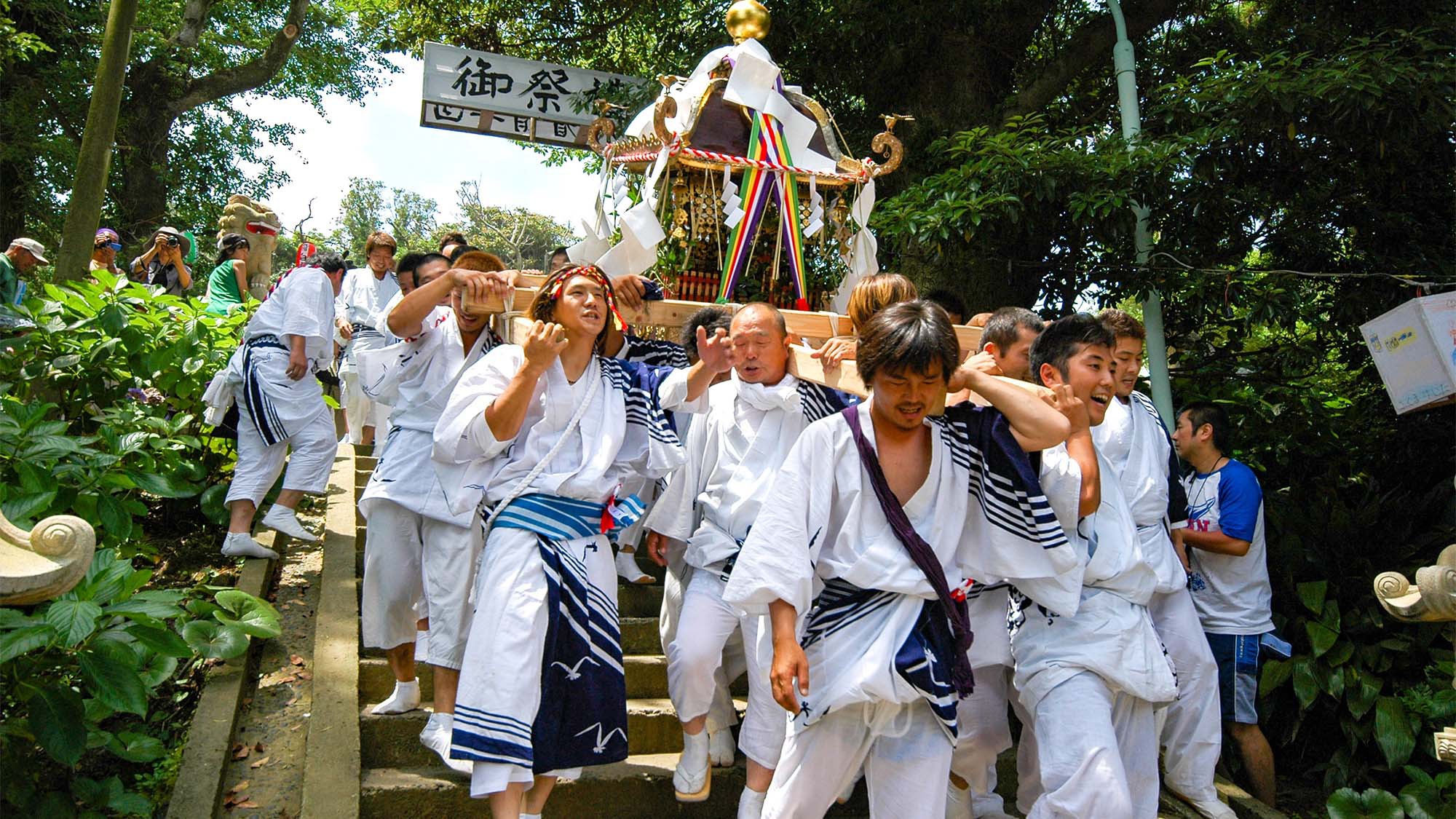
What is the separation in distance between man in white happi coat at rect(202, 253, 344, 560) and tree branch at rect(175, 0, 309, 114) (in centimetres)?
1001

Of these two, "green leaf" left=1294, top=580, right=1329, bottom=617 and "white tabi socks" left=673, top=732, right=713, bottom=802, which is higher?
"green leaf" left=1294, top=580, right=1329, bottom=617

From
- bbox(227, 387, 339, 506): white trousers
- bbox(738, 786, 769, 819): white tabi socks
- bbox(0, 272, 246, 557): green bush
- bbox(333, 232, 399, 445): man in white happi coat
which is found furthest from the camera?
bbox(333, 232, 399, 445): man in white happi coat

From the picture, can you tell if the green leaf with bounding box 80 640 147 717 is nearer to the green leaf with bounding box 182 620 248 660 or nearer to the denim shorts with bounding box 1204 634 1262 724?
the green leaf with bounding box 182 620 248 660

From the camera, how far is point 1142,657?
3.29 meters

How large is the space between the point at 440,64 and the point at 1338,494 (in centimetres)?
817

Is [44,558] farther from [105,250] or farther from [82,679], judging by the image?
[105,250]

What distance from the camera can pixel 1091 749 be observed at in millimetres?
3059

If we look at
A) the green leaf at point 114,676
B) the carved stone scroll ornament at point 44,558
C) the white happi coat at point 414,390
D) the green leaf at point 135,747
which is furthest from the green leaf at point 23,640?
the white happi coat at point 414,390

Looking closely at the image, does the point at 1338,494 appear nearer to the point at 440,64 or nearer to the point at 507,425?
the point at 507,425

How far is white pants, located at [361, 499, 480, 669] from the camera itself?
12.4 feet

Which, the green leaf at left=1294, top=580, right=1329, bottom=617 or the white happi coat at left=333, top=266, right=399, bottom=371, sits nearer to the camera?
the green leaf at left=1294, top=580, right=1329, bottom=617

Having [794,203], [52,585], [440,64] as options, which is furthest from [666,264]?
[440,64]

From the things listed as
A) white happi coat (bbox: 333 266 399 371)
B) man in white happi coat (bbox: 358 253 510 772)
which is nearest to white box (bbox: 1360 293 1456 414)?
man in white happi coat (bbox: 358 253 510 772)

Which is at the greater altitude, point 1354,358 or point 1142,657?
point 1354,358
